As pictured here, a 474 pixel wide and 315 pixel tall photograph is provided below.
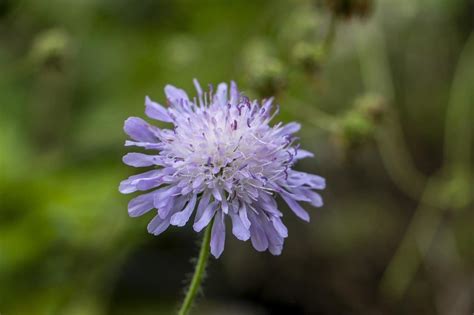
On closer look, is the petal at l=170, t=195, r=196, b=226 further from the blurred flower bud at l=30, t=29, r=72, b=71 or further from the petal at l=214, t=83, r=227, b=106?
the blurred flower bud at l=30, t=29, r=72, b=71

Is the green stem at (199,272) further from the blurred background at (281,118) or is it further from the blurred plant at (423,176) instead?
the blurred plant at (423,176)

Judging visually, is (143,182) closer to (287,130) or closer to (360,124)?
(287,130)

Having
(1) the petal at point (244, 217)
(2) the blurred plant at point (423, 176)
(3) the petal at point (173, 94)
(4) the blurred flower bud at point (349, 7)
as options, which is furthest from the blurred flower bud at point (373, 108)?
(1) the petal at point (244, 217)

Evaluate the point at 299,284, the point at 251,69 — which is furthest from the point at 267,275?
the point at 251,69

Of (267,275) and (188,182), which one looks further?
(267,275)

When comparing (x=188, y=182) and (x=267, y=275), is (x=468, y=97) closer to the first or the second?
(x=267, y=275)

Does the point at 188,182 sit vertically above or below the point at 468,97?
below
